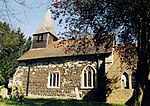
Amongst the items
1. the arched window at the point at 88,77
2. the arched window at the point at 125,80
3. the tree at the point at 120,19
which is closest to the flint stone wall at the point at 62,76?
the arched window at the point at 88,77

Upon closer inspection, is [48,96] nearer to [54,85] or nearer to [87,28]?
[54,85]

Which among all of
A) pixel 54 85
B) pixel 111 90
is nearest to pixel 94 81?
pixel 111 90

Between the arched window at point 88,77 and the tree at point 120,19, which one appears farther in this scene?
the arched window at point 88,77

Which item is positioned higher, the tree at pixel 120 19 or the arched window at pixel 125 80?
the tree at pixel 120 19

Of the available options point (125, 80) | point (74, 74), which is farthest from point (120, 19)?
point (74, 74)

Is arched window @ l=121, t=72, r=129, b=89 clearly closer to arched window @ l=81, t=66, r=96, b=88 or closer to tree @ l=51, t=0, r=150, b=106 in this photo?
arched window @ l=81, t=66, r=96, b=88

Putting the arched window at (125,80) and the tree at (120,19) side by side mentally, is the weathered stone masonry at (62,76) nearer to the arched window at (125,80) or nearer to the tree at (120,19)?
the arched window at (125,80)

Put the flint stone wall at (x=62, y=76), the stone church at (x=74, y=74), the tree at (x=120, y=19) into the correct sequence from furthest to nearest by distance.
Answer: the flint stone wall at (x=62, y=76), the stone church at (x=74, y=74), the tree at (x=120, y=19)

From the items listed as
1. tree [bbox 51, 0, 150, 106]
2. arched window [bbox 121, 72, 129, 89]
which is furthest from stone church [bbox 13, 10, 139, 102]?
tree [bbox 51, 0, 150, 106]

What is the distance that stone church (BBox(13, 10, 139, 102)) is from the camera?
2383 centimetres

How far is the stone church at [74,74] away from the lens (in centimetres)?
2383

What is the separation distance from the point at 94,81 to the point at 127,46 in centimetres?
1194

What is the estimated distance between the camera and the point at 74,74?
2891 cm

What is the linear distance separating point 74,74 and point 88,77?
199 centimetres
